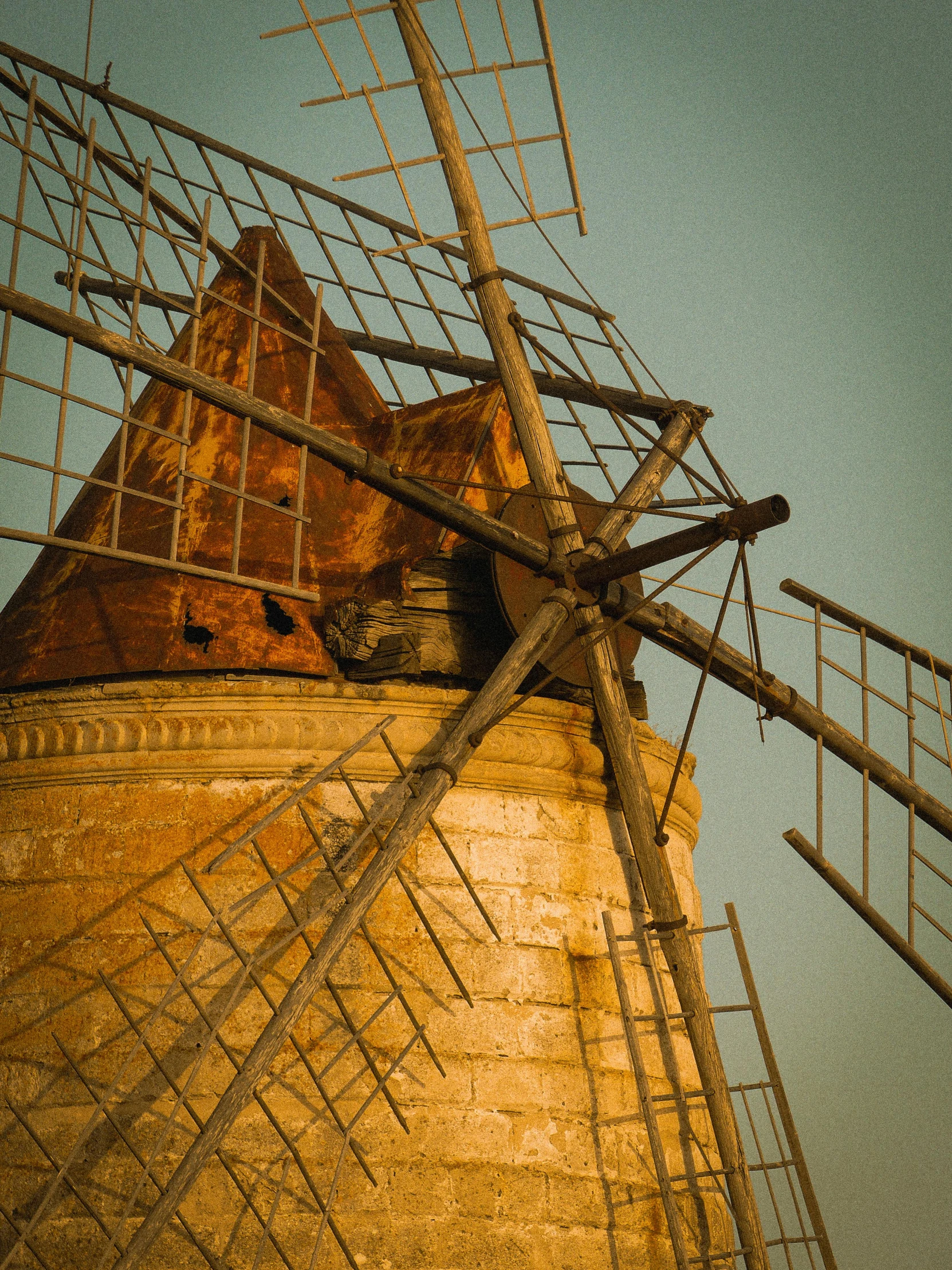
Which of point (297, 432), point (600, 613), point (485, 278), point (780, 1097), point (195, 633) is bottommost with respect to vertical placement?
point (780, 1097)

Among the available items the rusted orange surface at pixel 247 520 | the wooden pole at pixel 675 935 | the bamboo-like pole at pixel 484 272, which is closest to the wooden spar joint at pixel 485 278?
the bamboo-like pole at pixel 484 272

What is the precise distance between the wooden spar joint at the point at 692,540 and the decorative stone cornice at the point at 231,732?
0.75 meters

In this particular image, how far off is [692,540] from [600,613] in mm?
641

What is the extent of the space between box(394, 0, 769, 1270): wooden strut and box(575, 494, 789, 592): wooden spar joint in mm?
165

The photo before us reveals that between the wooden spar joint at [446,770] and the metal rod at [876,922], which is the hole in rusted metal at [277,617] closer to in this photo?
the wooden spar joint at [446,770]

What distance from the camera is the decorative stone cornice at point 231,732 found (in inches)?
223

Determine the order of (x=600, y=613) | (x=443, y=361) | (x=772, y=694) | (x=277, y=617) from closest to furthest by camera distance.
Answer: (x=277, y=617) < (x=600, y=613) < (x=772, y=694) < (x=443, y=361)

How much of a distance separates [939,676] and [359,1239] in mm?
4475

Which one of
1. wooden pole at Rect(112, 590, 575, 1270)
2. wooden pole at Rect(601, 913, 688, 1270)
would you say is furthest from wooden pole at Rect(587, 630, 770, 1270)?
wooden pole at Rect(112, 590, 575, 1270)

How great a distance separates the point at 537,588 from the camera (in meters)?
6.14

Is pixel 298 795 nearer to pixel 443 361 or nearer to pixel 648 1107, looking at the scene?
pixel 648 1107

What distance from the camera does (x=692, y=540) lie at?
580 centimetres

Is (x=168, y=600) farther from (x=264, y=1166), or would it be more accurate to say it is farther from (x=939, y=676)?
(x=939, y=676)

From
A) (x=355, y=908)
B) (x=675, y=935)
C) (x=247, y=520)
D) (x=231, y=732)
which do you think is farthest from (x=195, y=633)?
(x=675, y=935)
